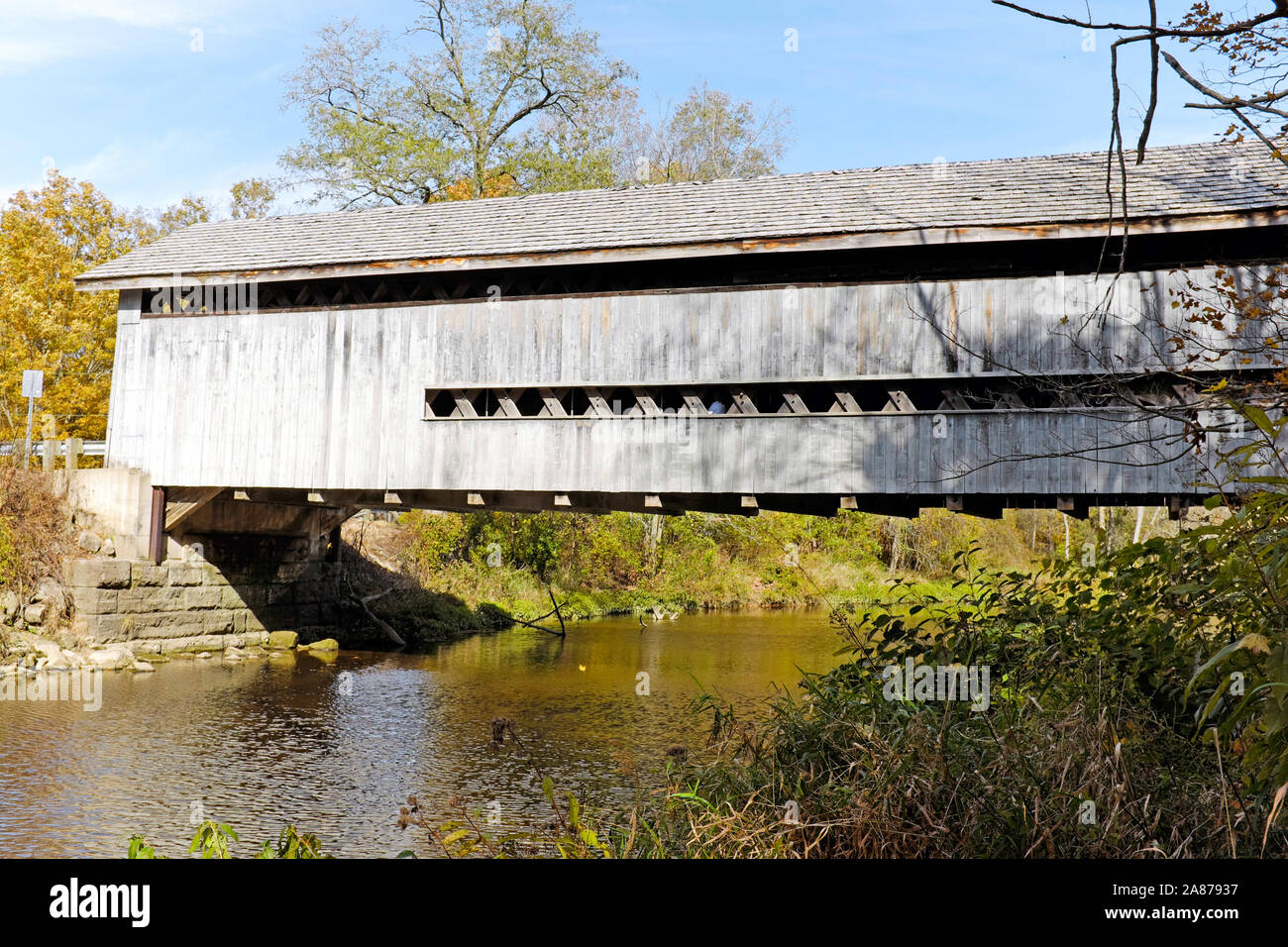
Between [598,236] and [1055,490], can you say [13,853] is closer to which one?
[598,236]

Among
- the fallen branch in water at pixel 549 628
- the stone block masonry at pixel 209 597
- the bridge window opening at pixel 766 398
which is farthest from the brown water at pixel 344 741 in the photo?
the bridge window opening at pixel 766 398

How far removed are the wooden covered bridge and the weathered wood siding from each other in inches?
1.1

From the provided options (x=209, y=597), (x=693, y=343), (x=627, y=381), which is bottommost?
(x=209, y=597)

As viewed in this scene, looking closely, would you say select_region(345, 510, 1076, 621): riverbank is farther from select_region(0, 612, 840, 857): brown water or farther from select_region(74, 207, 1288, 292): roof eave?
select_region(74, 207, 1288, 292): roof eave

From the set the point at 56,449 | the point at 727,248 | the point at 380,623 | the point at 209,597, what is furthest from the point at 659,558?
the point at 727,248

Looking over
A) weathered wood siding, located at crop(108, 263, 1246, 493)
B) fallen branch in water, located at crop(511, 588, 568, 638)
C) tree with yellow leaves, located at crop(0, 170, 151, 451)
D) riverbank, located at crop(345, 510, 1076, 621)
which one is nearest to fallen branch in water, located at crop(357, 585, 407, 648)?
riverbank, located at crop(345, 510, 1076, 621)

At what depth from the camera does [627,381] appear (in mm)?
10992

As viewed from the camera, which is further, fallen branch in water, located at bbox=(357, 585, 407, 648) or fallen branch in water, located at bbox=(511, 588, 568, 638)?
fallen branch in water, located at bbox=(511, 588, 568, 638)

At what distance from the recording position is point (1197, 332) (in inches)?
356

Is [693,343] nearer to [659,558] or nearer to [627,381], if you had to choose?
[627,381]

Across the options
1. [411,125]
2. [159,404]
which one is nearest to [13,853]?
[159,404]

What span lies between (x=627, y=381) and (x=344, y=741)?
4469mm

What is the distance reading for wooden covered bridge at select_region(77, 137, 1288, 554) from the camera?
9.60 metres
